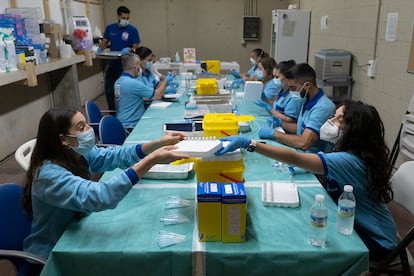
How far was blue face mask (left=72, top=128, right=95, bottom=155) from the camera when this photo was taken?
1.48 metres

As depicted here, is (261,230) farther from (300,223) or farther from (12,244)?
(12,244)

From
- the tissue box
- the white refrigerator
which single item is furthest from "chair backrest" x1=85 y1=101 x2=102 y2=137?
the white refrigerator

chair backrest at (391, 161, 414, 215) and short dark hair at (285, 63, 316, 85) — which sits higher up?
short dark hair at (285, 63, 316, 85)

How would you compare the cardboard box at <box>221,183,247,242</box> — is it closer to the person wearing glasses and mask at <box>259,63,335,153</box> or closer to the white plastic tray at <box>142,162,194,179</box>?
the white plastic tray at <box>142,162,194,179</box>

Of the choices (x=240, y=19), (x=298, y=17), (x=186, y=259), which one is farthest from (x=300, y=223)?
(x=240, y=19)

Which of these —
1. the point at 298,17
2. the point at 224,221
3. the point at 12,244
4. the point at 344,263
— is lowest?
the point at 12,244

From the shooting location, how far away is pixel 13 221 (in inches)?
58.3

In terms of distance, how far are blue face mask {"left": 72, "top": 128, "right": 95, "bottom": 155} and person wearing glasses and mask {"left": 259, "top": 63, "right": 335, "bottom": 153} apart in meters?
1.23

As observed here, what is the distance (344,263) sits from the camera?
1.16 metres

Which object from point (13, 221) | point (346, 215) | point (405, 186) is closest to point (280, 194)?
point (346, 215)

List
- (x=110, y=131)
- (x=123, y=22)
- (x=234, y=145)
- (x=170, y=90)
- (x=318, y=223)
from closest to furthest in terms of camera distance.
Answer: (x=318, y=223)
(x=234, y=145)
(x=110, y=131)
(x=170, y=90)
(x=123, y=22)

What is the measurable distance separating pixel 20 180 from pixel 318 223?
303 cm

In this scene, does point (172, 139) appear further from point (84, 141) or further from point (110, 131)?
point (110, 131)

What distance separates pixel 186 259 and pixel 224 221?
0.17 metres
